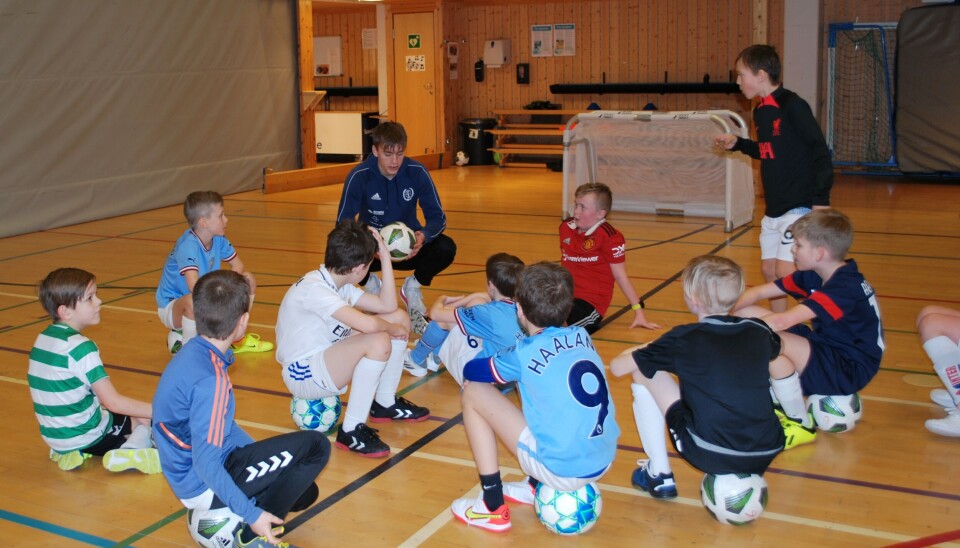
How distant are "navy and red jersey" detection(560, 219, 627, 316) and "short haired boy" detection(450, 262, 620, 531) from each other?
2649 millimetres

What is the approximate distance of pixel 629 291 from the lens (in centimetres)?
598

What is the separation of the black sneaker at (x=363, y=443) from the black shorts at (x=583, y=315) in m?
1.94

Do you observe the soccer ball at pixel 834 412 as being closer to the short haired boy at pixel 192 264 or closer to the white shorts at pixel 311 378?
the white shorts at pixel 311 378

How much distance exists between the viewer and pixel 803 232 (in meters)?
4.14

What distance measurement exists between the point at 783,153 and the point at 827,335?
5.88 feet

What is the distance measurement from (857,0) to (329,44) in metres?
10.4

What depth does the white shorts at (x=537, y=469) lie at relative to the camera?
3.24 meters

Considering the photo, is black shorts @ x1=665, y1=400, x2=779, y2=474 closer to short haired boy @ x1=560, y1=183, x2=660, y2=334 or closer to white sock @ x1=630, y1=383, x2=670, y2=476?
white sock @ x1=630, y1=383, x2=670, y2=476

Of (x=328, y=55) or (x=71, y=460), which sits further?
(x=328, y=55)

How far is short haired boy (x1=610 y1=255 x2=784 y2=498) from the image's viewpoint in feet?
10.6

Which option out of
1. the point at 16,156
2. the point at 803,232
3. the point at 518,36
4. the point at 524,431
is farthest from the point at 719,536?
the point at 518,36

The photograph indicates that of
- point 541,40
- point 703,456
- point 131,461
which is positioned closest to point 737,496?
point 703,456

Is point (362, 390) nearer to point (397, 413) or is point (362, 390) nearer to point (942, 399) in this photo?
point (397, 413)

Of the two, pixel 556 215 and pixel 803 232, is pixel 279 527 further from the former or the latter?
pixel 556 215
